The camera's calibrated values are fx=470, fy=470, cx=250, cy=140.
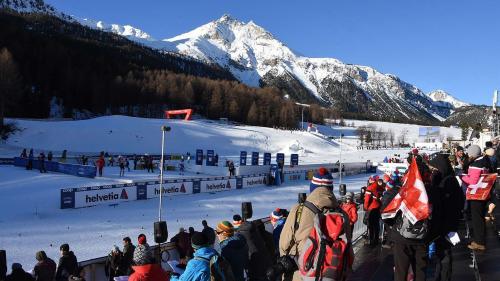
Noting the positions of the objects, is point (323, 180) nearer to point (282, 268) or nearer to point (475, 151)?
point (282, 268)

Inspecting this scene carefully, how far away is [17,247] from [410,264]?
12.2 m

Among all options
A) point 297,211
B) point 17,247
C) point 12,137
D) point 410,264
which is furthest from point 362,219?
point 12,137

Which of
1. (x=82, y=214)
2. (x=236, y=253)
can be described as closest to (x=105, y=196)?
(x=82, y=214)

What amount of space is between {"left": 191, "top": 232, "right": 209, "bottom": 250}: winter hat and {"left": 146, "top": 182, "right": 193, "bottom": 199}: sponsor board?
21.5 metres

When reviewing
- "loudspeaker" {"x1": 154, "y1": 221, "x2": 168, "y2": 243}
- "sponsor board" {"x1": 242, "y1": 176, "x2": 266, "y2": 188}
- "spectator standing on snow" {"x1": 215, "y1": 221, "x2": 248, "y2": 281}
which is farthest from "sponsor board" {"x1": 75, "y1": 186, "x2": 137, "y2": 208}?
"spectator standing on snow" {"x1": 215, "y1": 221, "x2": 248, "y2": 281}

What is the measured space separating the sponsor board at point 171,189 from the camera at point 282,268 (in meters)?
21.8

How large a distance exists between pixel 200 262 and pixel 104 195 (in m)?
19.9

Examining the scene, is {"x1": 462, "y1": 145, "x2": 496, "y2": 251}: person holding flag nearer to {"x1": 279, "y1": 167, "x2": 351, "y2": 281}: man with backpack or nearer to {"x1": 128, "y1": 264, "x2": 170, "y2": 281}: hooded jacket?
{"x1": 279, "y1": 167, "x2": 351, "y2": 281}: man with backpack

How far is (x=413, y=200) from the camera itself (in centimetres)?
464

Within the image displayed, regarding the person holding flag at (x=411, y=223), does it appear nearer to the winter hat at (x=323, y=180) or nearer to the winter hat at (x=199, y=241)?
the winter hat at (x=323, y=180)

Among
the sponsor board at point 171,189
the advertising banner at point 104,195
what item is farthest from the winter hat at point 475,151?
the sponsor board at point 171,189

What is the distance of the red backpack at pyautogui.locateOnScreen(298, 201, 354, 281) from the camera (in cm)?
423

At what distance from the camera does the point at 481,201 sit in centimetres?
748

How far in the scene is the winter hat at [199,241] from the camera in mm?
4273
